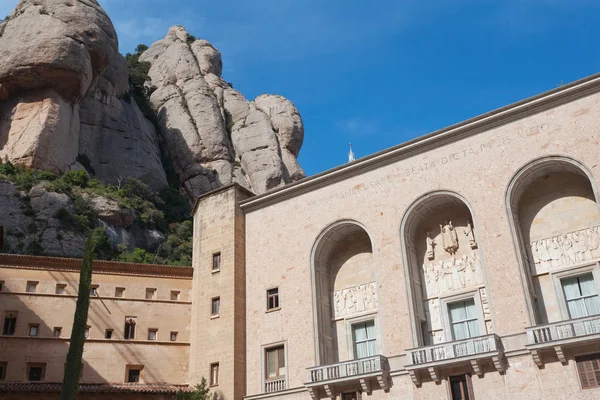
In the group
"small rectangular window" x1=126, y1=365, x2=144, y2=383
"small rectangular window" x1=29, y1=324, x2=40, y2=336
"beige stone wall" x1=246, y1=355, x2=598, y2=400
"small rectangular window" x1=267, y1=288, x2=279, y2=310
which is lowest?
"beige stone wall" x1=246, y1=355, x2=598, y2=400

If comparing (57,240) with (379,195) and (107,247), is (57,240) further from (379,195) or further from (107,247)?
(379,195)

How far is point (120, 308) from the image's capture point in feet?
86.3

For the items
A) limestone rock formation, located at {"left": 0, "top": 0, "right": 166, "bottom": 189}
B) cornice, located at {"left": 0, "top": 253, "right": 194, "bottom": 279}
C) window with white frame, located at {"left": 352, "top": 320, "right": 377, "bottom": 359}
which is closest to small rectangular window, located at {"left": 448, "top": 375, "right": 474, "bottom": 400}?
window with white frame, located at {"left": 352, "top": 320, "right": 377, "bottom": 359}

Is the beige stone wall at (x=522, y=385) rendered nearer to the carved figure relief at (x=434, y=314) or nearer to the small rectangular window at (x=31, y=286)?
the carved figure relief at (x=434, y=314)

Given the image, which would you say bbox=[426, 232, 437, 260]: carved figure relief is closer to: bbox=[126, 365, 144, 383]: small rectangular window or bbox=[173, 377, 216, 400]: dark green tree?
bbox=[173, 377, 216, 400]: dark green tree

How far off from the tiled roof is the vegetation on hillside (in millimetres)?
18477

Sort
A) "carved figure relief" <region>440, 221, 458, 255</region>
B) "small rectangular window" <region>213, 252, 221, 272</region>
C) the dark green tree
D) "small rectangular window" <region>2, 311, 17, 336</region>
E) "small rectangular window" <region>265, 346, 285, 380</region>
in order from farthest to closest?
"small rectangular window" <region>213, 252, 221, 272</region> → "small rectangular window" <region>2, 311, 17, 336</region> → "small rectangular window" <region>265, 346, 285, 380</region> → "carved figure relief" <region>440, 221, 458, 255</region> → the dark green tree

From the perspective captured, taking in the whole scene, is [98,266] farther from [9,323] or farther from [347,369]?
[347,369]

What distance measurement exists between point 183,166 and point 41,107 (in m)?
19.1

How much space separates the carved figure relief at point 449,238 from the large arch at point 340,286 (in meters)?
2.69

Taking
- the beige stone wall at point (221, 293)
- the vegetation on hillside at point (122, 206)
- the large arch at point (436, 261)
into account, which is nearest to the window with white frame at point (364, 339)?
the large arch at point (436, 261)

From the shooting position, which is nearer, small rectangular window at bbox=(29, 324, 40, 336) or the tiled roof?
the tiled roof

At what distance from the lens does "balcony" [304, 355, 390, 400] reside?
67.1 ft

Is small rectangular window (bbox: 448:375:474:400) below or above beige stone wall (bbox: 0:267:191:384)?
below
